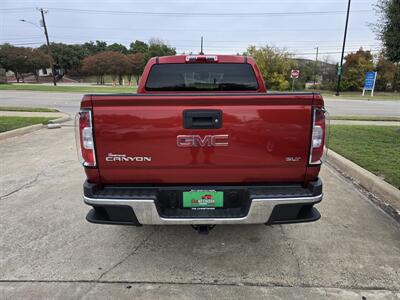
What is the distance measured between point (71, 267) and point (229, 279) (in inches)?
58.5

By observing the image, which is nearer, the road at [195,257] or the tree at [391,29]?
the road at [195,257]

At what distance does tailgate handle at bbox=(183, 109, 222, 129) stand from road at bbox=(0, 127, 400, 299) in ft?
4.53

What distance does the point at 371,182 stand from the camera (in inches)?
198

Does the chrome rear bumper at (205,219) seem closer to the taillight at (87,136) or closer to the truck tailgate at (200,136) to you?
the truck tailgate at (200,136)

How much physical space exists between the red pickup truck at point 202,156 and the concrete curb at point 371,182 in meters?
2.26

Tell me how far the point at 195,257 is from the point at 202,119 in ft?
4.88

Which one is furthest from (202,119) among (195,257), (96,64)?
(96,64)

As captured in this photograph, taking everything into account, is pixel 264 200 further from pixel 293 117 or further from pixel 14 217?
pixel 14 217

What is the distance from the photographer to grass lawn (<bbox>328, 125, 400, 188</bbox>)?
5.59m

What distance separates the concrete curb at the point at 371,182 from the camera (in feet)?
14.4

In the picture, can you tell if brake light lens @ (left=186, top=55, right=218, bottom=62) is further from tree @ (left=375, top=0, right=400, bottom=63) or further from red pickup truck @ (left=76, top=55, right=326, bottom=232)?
tree @ (left=375, top=0, right=400, bottom=63)

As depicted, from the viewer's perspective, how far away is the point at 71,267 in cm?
302

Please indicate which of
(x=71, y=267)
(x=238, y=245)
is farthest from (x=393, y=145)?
(x=71, y=267)

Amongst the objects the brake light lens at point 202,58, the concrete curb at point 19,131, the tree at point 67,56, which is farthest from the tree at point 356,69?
the tree at point 67,56
